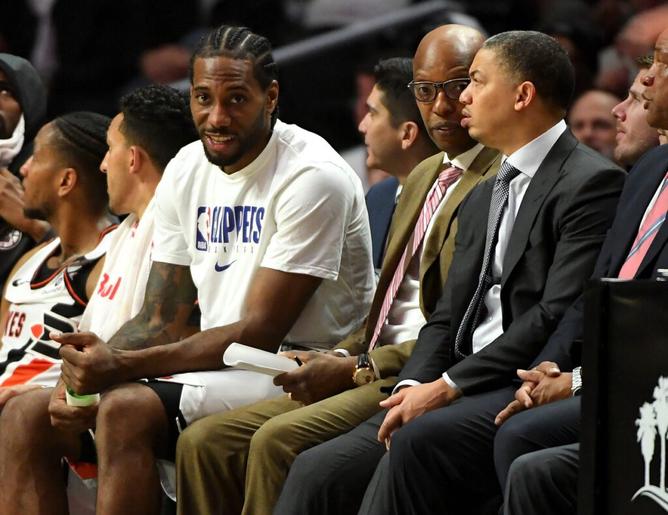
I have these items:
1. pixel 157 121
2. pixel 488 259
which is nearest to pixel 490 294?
pixel 488 259

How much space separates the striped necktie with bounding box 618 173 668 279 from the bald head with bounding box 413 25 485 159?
0.83 m

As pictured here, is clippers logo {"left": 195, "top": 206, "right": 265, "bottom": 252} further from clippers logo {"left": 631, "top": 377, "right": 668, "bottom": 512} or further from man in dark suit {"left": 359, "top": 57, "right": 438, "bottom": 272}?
clippers logo {"left": 631, "top": 377, "right": 668, "bottom": 512}

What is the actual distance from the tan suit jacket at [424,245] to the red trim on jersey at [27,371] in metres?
1.13

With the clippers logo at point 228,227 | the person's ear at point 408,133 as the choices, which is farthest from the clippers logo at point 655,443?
the person's ear at point 408,133

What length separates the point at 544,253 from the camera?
367 centimetres

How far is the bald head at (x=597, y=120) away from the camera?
5547 mm

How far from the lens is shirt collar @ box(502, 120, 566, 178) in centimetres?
381

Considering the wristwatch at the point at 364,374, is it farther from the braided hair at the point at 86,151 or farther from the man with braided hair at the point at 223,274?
the braided hair at the point at 86,151

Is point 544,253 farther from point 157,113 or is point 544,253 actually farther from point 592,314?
point 157,113

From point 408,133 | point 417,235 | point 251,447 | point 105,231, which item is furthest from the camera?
point 105,231

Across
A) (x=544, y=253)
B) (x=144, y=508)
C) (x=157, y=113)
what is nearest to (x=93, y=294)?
(x=157, y=113)

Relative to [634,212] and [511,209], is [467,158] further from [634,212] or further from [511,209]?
[634,212]

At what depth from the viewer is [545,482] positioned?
3139 millimetres

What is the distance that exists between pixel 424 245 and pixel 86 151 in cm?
161
